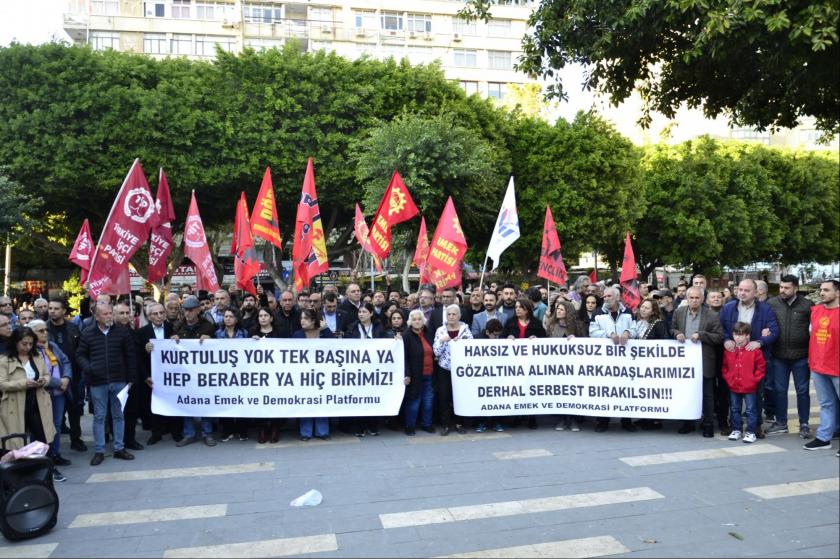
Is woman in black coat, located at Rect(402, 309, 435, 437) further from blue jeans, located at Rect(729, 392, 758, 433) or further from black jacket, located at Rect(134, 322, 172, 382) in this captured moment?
blue jeans, located at Rect(729, 392, 758, 433)

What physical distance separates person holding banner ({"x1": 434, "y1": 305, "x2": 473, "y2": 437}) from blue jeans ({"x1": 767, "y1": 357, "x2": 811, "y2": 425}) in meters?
3.70

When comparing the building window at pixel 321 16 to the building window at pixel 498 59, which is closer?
the building window at pixel 321 16

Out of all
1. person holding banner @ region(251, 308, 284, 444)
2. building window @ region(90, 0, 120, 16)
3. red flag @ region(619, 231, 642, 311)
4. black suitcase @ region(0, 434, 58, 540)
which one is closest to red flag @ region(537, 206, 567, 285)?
red flag @ region(619, 231, 642, 311)

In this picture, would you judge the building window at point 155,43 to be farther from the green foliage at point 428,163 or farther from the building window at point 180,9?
the green foliage at point 428,163

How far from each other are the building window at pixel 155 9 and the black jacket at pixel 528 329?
42.1 metres

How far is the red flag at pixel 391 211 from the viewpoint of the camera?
461 inches

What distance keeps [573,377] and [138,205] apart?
244 inches

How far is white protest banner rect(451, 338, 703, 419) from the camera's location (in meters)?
8.30

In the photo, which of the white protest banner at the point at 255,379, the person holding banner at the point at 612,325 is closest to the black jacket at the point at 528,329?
the person holding banner at the point at 612,325

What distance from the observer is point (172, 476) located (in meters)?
7.10

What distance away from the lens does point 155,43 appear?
1706 inches

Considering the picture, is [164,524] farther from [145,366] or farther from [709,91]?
[709,91]

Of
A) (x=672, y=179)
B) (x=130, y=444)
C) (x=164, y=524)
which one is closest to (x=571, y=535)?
(x=164, y=524)

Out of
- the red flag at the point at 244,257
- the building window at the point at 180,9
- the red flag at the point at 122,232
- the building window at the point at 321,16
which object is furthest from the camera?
the building window at the point at 321,16
